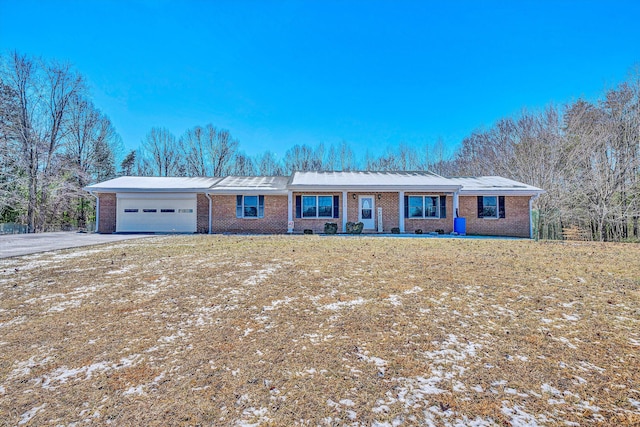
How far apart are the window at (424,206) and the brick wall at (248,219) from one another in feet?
22.1

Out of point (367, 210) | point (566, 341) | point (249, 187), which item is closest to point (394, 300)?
point (566, 341)

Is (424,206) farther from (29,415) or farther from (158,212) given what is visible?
(29,415)

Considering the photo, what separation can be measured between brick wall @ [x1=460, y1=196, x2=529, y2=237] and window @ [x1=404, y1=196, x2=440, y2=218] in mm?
1568

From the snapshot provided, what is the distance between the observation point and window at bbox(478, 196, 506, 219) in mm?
15844

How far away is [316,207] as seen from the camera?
15.9 meters

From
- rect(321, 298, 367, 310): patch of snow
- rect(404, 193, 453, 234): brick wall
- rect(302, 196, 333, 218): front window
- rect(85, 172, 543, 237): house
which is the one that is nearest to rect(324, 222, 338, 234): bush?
Answer: rect(85, 172, 543, 237): house

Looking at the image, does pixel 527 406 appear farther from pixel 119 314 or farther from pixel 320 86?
pixel 320 86

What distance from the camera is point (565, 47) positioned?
1656cm

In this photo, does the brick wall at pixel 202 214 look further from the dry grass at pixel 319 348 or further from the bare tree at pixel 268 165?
the bare tree at pixel 268 165

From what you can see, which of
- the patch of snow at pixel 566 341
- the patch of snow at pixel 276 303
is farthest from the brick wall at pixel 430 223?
the patch of snow at pixel 566 341

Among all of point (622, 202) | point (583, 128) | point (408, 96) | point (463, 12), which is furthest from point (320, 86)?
point (622, 202)

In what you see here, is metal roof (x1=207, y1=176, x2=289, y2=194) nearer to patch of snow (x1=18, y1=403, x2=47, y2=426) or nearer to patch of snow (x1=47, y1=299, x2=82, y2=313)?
patch of snow (x1=47, y1=299, x2=82, y2=313)

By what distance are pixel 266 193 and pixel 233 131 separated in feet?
73.0

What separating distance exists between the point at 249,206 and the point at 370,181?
6.82m
